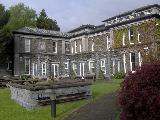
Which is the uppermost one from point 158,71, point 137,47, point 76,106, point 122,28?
point 122,28

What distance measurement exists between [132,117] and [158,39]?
29.3 metres

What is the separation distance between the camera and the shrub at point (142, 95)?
851cm

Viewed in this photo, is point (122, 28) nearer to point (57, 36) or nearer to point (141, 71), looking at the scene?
point (57, 36)

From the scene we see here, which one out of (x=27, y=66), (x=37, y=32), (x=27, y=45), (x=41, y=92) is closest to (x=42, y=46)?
(x=37, y=32)

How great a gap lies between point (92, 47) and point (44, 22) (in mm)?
28233

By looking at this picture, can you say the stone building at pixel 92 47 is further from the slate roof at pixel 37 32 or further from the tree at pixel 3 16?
the tree at pixel 3 16

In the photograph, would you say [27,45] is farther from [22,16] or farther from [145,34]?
[22,16]

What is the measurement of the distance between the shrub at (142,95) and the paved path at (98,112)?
10.2ft

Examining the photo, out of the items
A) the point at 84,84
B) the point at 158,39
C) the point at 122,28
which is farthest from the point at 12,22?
the point at 84,84

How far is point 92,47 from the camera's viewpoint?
164 ft

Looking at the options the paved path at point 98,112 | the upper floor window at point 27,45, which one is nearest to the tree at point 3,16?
the upper floor window at point 27,45

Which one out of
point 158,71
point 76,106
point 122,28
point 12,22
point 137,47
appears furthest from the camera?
point 12,22

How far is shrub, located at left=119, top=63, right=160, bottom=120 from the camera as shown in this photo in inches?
335

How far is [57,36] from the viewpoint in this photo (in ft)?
175
